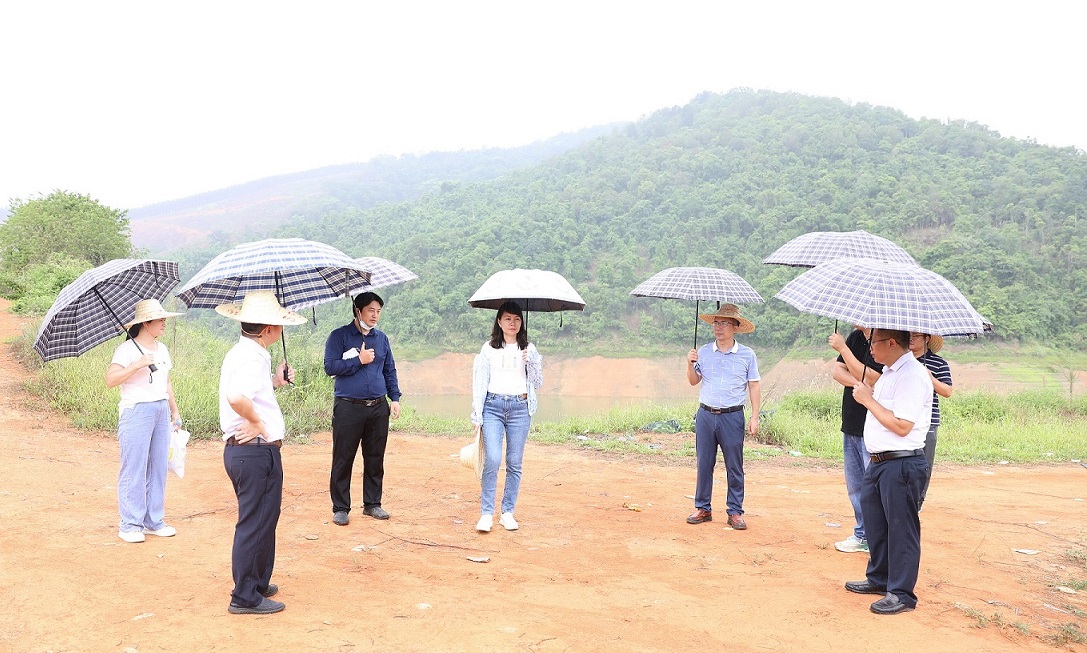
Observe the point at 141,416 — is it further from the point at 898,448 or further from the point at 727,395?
the point at 898,448

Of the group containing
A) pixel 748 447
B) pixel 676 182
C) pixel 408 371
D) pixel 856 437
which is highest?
pixel 676 182

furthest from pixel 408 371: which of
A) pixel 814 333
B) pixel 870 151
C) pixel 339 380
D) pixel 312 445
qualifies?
pixel 870 151

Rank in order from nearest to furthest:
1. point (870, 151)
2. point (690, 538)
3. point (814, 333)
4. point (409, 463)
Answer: point (690, 538) → point (409, 463) → point (814, 333) → point (870, 151)

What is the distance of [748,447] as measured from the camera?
11.3 metres

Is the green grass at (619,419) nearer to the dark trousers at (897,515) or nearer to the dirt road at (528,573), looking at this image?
the dirt road at (528,573)

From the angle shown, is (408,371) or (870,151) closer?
(408,371)

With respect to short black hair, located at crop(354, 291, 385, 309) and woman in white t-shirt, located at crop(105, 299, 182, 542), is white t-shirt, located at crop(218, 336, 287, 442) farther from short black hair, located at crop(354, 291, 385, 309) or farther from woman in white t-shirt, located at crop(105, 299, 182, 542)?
short black hair, located at crop(354, 291, 385, 309)

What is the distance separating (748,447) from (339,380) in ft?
23.1

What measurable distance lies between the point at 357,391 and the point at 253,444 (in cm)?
202

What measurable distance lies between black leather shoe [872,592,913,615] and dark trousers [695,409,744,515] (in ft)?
6.07

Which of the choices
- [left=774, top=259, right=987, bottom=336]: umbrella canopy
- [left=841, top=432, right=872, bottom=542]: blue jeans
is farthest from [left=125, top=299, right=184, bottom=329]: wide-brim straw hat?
[left=841, top=432, right=872, bottom=542]: blue jeans

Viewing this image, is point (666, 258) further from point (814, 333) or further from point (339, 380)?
point (339, 380)

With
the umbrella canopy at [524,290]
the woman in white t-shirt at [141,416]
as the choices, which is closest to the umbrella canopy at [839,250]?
the umbrella canopy at [524,290]

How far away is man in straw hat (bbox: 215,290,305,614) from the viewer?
12.9ft
